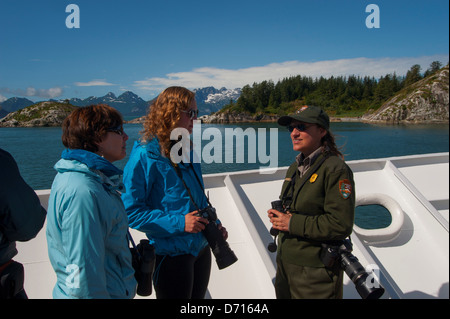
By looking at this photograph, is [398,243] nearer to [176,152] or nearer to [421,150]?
[176,152]

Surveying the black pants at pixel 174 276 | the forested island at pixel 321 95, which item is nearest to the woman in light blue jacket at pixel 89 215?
the black pants at pixel 174 276

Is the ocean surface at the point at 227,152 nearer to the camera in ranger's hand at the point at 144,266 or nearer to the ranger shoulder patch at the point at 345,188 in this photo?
the ranger shoulder patch at the point at 345,188

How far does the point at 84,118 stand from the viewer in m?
1.29

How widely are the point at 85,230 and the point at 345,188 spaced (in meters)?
1.32

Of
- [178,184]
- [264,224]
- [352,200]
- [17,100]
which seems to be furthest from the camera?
[17,100]

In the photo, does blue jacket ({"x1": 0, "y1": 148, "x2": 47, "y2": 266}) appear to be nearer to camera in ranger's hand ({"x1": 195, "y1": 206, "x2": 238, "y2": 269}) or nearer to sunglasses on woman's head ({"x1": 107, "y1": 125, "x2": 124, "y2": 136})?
sunglasses on woman's head ({"x1": 107, "y1": 125, "x2": 124, "y2": 136})

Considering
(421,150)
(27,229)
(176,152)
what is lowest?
(421,150)

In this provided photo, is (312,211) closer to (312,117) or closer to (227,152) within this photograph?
(312,117)

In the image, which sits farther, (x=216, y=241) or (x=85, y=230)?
(x=216, y=241)

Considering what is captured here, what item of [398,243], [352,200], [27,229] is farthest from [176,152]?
[398,243]

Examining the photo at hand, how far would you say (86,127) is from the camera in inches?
50.5

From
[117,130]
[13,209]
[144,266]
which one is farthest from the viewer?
[144,266]

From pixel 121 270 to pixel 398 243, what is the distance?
302 cm

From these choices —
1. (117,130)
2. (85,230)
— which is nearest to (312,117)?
(117,130)
